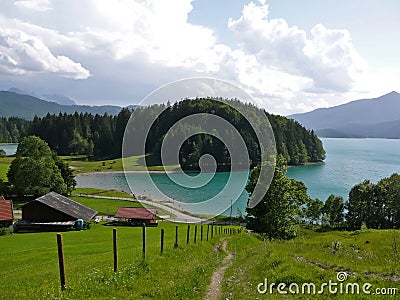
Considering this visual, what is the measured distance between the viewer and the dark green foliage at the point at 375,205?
81062mm

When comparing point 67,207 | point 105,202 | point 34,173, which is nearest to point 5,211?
point 67,207

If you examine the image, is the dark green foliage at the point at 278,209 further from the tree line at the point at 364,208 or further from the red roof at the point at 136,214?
the tree line at the point at 364,208

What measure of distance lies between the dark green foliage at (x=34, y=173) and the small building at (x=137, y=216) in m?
22.6

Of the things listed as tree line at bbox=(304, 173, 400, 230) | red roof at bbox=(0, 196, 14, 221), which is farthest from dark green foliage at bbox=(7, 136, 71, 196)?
tree line at bbox=(304, 173, 400, 230)

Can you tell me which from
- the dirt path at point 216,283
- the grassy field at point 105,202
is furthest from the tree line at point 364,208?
the dirt path at point 216,283

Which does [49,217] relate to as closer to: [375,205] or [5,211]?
[5,211]

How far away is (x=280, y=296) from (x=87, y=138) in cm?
19181

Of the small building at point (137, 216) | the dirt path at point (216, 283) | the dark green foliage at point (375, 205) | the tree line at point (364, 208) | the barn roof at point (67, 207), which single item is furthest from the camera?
the dark green foliage at point (375, 205)

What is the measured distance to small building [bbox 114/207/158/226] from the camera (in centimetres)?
5938

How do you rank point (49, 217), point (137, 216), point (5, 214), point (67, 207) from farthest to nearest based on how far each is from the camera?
1. point (137, 216)
2. point (67, 207)
3. point (49, 217)
4. point (5, 214)

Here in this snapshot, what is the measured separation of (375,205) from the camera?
84.8 metres

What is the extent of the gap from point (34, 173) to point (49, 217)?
22574mm

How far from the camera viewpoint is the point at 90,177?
418ft
